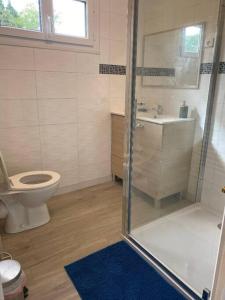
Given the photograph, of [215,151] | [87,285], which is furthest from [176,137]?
[87,285]

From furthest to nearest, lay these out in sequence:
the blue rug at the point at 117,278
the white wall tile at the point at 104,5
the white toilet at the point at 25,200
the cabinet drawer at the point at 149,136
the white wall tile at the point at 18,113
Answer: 1. the white wall tile at the point at 104,5
2. the white wall tile at the point at 18,113
3. the cabinet drawer at the point at 149,136
4. the white toilet at the point at 25,200
5. the blue rug at the point at 117,278

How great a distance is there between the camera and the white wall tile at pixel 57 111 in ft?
7.51

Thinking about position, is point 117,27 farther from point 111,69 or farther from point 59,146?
point 59,146

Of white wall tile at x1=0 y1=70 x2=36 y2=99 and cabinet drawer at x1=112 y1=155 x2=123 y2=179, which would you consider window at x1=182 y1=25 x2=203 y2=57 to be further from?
white wall tile at x1=0 y1=70 x2=36 y2=99

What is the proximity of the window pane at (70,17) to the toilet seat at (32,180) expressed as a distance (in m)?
1.38

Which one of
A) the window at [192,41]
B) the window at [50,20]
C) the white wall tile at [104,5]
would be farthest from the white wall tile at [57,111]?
the window at [192,41]

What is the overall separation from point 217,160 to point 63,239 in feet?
4.98

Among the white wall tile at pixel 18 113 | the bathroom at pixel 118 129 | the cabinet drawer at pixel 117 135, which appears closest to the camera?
the bathroom at pixel 118 129

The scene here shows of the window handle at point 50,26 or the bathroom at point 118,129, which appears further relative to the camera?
the window handle at point 50,26

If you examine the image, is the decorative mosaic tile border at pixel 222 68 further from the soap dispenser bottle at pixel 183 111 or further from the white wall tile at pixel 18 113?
the white wall tile at pixel 18 113

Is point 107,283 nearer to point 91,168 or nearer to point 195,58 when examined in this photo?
point 91,168

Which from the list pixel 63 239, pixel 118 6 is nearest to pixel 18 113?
pixel 63 239

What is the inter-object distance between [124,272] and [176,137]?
1247 mm

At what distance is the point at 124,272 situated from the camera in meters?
1.56
